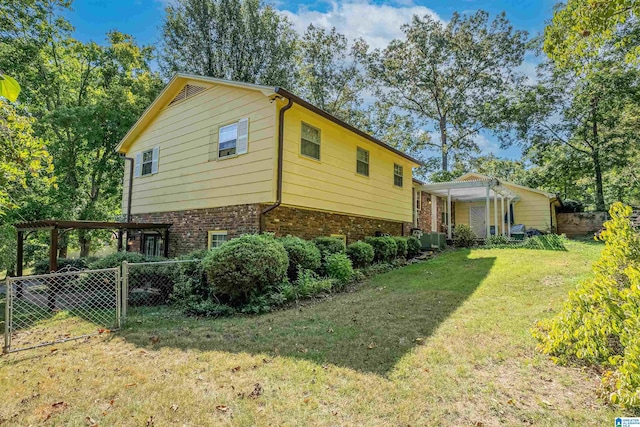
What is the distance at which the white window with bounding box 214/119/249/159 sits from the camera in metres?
9.15

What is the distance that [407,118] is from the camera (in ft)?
84.3

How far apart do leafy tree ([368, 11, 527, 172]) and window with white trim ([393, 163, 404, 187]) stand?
39.3 feet

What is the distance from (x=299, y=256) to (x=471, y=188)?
11242 mm

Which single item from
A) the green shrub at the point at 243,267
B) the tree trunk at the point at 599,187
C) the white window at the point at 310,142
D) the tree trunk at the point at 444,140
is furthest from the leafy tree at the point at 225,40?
the tree trunk at the point at 599,187

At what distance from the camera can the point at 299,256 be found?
7.73 metres

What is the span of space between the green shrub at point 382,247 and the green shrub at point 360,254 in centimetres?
84

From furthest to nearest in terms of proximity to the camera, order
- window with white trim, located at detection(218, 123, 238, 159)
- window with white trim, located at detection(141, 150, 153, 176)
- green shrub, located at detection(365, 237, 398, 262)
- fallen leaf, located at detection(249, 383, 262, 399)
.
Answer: window with white trim, located at detection(141, 150, 153, 176) → green shrub, located at detection(365, 237, 398, 262) → window with white trim, located at detection(218, 123, 238, 159) → fallen leaf, located at detection(249, 383, 262, 399)

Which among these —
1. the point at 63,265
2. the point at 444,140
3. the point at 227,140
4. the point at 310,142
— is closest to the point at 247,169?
the point at 227,140

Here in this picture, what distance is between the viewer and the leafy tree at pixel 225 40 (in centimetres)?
2020

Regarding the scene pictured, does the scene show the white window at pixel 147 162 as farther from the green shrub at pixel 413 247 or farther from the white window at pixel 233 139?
the green shrub at pixel 413 247

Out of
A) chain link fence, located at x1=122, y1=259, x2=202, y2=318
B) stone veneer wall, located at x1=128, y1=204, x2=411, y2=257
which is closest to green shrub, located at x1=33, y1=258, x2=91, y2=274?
stone veneer wall, located at x1=128, y1=204, x2=411, y2=257

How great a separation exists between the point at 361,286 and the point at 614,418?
5.92 meters

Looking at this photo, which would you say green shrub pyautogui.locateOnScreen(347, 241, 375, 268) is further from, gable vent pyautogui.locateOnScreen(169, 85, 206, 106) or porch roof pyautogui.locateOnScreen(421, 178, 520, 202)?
gable vent pyautogui.locateOnScreen(169, 85, 206, 106)

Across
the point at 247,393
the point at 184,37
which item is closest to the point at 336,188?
the point at 247,393
